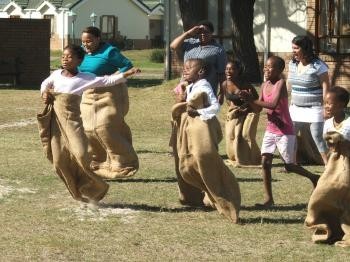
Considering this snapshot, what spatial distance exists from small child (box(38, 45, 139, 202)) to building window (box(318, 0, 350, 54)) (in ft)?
60.1

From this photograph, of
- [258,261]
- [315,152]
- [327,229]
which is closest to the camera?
[258,261]

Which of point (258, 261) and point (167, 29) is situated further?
point (167, 29)

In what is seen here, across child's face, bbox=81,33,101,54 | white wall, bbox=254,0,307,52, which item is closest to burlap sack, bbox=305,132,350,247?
child's face, bbox=81,33,101,54

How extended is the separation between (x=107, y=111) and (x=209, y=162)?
3.03 meters

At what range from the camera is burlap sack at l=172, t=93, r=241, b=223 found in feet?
29.4

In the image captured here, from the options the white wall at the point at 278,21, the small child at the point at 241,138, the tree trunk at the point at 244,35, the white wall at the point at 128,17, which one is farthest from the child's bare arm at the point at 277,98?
the white wall at the point at 128,17

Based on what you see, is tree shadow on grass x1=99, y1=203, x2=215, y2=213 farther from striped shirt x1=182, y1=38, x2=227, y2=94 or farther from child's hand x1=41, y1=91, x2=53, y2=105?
striped shirt x1=182, y1=38, x2=227, y2=94

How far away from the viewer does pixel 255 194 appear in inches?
427

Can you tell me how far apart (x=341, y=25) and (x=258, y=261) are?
67.6 ft

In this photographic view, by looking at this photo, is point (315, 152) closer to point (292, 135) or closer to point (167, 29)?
point (292, 135)

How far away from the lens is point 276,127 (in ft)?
33.3

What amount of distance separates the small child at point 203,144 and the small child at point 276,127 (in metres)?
0.94

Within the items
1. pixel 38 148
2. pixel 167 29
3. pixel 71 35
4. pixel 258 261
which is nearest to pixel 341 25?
pixel 167 29

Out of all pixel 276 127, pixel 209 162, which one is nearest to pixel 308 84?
pixel 276 127
